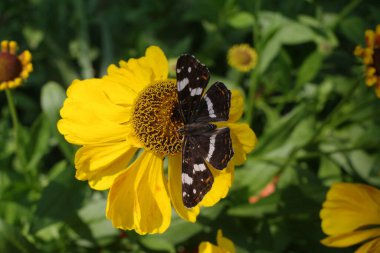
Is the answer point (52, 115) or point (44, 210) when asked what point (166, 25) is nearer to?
point (52, 115)

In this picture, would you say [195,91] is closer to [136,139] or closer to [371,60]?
[136,139]

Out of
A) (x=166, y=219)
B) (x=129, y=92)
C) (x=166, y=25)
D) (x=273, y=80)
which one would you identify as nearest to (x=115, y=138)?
(x=129, y=92)

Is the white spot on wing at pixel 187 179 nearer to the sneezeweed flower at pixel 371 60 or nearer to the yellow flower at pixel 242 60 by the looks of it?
the sneezeweed flower at pixel 371 60

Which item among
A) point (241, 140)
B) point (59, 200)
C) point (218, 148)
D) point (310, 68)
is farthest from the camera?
point (310, 68)

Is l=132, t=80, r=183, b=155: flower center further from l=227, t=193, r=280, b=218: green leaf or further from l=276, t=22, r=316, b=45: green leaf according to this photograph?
l=276, t=22, r=316, b=45: green leaf

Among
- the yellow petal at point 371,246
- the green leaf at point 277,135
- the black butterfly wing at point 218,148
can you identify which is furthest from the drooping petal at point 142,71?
the yellow petal at point 371,246

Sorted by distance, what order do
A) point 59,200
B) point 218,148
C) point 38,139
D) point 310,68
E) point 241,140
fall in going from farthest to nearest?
point 310,68 → point 38,139 → point 59,200 → point 241,140 → point 218,148

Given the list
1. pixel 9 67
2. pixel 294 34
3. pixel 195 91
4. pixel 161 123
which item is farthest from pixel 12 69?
pixel 294 34
